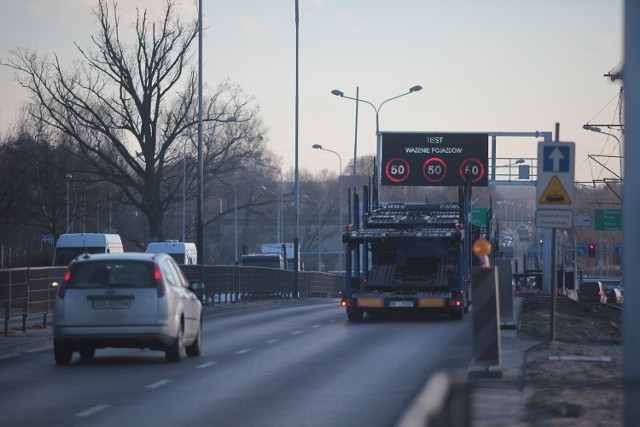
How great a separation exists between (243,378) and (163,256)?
3420mm

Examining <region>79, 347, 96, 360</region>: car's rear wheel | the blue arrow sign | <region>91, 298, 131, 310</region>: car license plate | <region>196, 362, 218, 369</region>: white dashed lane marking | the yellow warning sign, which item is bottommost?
<region>196, 362, 218, 369</region>: white dashed lane marking

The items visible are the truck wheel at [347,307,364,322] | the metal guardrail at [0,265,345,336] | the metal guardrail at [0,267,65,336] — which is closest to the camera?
the metal guardrail at [0,267,65,336]

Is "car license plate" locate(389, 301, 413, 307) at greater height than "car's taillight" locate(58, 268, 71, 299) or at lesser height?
lesser

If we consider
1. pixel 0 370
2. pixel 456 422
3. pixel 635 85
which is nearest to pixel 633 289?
pixel 635 85

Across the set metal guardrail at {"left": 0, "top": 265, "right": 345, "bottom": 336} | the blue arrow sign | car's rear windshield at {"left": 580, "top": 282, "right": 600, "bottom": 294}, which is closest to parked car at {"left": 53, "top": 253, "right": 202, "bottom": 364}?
metal guardrail at {"left": 0, "top": 265, "right": 345, "bottom": 336}

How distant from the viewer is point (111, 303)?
17344 mm

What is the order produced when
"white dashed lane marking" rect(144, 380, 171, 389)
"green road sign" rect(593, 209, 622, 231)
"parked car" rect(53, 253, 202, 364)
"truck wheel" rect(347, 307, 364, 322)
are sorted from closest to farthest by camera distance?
1. "white dashed lane marking" rect(144, 380, 171, 389)
2. "parked car" rect(53, 253, 202, 364)
3. "truck wheel" rect(347, 307, 364, 322)
4. "green road sign" rect(593, 209, 622, 231)

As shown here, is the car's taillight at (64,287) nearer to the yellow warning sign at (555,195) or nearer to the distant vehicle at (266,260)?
the yellow warning sign at (555,195)

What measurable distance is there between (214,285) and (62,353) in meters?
23.8

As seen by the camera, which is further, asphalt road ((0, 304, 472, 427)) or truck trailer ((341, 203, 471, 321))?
truck trailer ((341, 203, 471, 321))

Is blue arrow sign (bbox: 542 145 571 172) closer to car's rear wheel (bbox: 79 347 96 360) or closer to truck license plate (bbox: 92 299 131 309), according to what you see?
truck license plate (bbox: 92 299 131 309)

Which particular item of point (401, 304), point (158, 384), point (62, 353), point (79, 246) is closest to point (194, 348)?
point (62, 353)

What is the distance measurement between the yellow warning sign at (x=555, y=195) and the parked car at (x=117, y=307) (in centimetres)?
521

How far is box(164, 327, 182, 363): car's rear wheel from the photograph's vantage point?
1758cm
